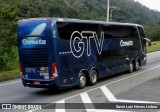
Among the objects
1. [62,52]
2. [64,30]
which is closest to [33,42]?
[62,52]

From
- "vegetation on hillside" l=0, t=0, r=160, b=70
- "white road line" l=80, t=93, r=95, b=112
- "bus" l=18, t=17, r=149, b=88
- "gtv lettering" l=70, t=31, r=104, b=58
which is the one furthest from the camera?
"vegetation on hillside" l=0, t=0, r=160, b=70

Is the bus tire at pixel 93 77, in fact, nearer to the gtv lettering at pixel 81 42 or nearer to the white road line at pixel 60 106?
the gtv lettering at pixel 81 42

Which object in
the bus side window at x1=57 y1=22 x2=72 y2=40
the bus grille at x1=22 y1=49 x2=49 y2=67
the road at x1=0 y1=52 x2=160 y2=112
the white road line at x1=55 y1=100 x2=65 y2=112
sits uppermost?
the bus side window at x1=57 y1=22 x2=72 y2=40

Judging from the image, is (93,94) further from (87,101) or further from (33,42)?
(33,42)

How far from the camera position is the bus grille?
13.9m

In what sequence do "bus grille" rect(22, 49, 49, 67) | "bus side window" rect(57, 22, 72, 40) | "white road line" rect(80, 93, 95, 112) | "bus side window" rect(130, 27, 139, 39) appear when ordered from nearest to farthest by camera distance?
1. "white road line" rect(80, 93, 95, 112)
2. "bus grille" rect(22, 49, 49, 67)
3. "bus side window" rect(57, 22, 72, 40)
4. "bus side window" rect(130, 27, 139, 39)

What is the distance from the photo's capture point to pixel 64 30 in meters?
14.4

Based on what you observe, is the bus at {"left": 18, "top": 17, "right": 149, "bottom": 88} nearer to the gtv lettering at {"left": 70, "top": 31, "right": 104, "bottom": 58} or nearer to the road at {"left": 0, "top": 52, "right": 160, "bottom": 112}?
the gtv lettering at {"left": 70, "top": 31, "right": 104, "bottom": 58}

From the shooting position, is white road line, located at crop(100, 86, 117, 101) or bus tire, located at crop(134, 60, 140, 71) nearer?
white road line, located at crop(100, 86, 117, 101)

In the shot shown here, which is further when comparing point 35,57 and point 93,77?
point 93,77

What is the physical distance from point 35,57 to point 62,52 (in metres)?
1.14

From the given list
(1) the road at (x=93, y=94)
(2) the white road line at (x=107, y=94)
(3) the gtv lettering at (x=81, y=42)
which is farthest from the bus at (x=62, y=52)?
(2) the white road line at (x=107, y=94)

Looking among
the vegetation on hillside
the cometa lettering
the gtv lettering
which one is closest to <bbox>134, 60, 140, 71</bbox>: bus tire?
the gtv lettering

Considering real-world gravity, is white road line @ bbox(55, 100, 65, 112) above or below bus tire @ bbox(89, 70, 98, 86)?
above
